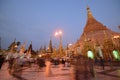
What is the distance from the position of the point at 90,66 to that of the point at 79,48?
114ft

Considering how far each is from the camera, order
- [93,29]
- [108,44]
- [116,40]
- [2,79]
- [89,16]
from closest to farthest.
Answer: [2,79] → [108,44] → [116,40] → [93,29] → [89,16]

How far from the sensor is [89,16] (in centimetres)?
5584

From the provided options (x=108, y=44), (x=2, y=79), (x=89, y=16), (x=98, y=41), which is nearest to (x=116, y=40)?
(x=98, y=41)

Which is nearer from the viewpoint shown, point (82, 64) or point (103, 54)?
point (82, 64)

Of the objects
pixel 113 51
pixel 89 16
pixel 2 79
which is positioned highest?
pixel 89 16

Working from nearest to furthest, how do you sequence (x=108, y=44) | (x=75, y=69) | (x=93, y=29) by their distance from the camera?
(x=75, y=69) < (x=108, y=44) < (x=93, y=29)

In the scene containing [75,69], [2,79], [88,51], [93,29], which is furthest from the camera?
[93,29]

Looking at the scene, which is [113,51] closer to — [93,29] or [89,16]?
[93,29]

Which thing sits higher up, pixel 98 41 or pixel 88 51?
pixel 98 41

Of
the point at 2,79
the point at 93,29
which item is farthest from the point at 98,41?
the point at 2,79

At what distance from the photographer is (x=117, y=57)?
23906 mm

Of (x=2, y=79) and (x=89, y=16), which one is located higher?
(x=89, y=16)

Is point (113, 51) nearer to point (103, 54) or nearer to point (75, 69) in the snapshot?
point (103, 54)

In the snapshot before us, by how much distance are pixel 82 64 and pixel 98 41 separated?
32681 mm
